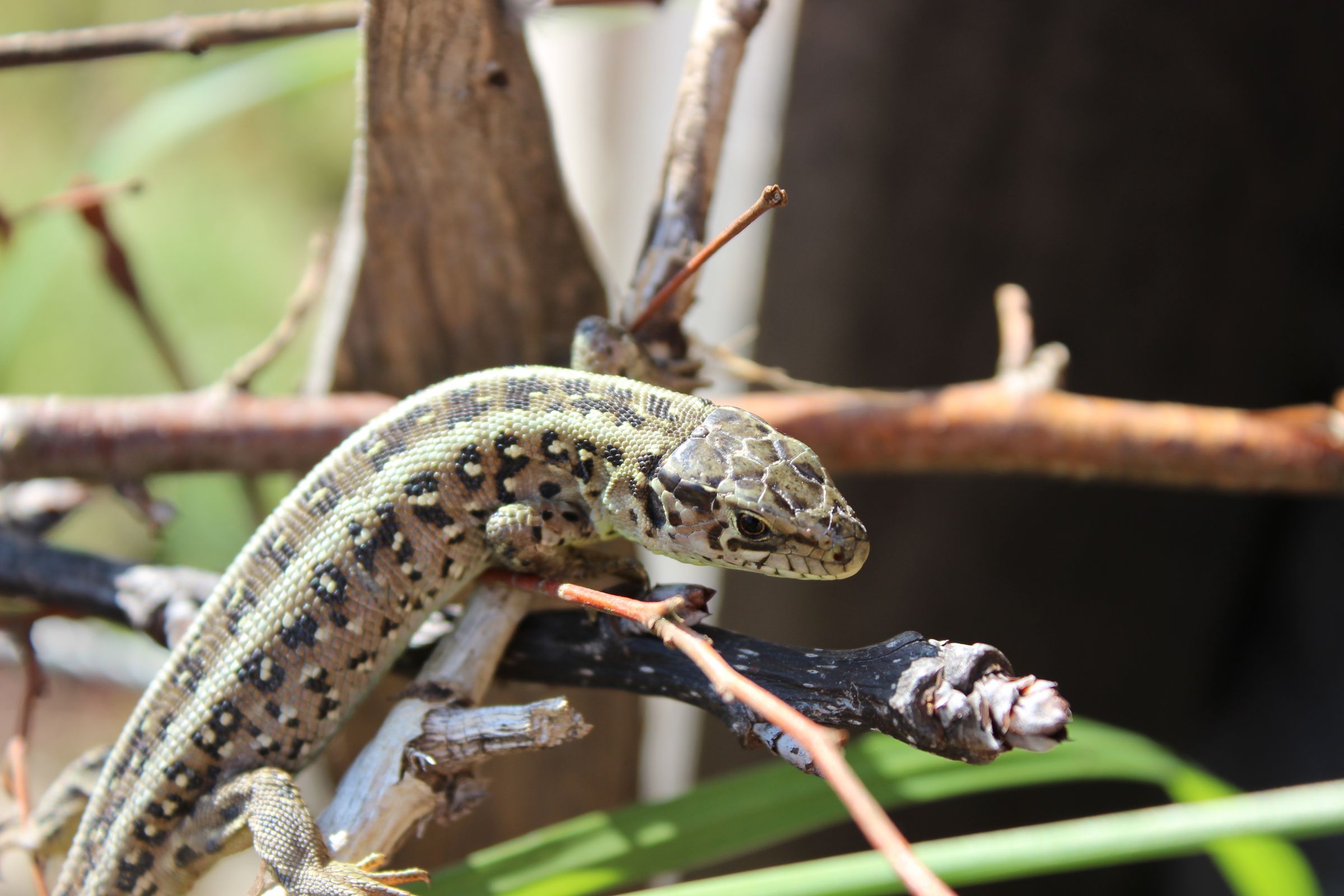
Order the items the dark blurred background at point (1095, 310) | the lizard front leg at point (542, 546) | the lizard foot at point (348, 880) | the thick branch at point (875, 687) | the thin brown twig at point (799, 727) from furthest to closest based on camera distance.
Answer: the dark blurred background at point (1095, 310) < the lizard front leg at point (542, 546) < the lizard foot at point (348, 880) < the thick branch at point (875, 687) < the thin brown twig at point (799, 727)

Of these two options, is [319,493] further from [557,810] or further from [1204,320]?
[1204,320]

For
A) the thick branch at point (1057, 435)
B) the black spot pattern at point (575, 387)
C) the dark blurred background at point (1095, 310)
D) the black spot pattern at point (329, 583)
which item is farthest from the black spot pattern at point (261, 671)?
the dark blurred background at point (1095, 310)

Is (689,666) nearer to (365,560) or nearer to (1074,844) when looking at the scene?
(1074,844)

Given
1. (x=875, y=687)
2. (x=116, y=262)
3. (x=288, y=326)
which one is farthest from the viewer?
(x=116, y=262)

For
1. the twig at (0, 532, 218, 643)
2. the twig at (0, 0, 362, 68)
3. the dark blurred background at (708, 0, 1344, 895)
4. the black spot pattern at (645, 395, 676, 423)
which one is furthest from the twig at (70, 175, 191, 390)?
the dark blurred background at (708, 0, 1344, 895)

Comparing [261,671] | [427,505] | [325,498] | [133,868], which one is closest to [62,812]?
[133,868]

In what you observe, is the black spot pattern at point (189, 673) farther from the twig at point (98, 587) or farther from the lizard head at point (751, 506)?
the lizard head at point (751, 506)

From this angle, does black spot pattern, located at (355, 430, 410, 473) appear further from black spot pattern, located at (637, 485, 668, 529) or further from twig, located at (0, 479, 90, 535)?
twig, located at (0, 479, 90, 535)
